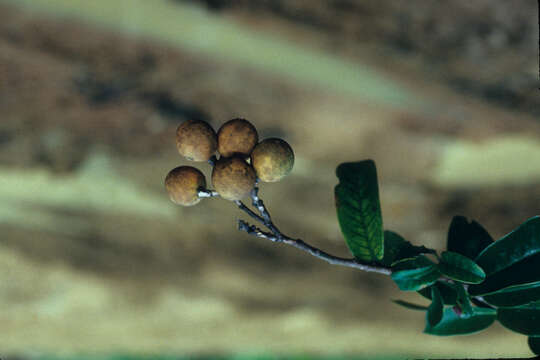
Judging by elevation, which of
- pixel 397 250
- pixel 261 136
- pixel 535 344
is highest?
pixel 261 136

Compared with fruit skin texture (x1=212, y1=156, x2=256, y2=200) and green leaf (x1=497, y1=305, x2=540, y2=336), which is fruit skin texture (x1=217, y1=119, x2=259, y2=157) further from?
green leaf (x1=497, y1=305, x2=540, y2=336)

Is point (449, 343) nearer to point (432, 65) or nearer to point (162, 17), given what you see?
point (432, 65)

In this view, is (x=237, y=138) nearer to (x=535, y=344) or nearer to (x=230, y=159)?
(x=230, y=159)

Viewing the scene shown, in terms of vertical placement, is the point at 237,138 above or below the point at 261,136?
below

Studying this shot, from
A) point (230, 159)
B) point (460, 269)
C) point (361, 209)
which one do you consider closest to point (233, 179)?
point (230, 159)

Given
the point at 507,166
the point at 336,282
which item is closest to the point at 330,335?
the point at 336,282

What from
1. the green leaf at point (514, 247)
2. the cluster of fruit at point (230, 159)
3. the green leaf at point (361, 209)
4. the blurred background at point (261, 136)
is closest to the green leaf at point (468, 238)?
the green leaf at point (514, 247)

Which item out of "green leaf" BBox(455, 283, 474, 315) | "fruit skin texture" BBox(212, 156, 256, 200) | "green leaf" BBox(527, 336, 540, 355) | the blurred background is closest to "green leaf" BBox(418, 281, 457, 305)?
"green leaf" BBox(455, 283, 474, 315)
